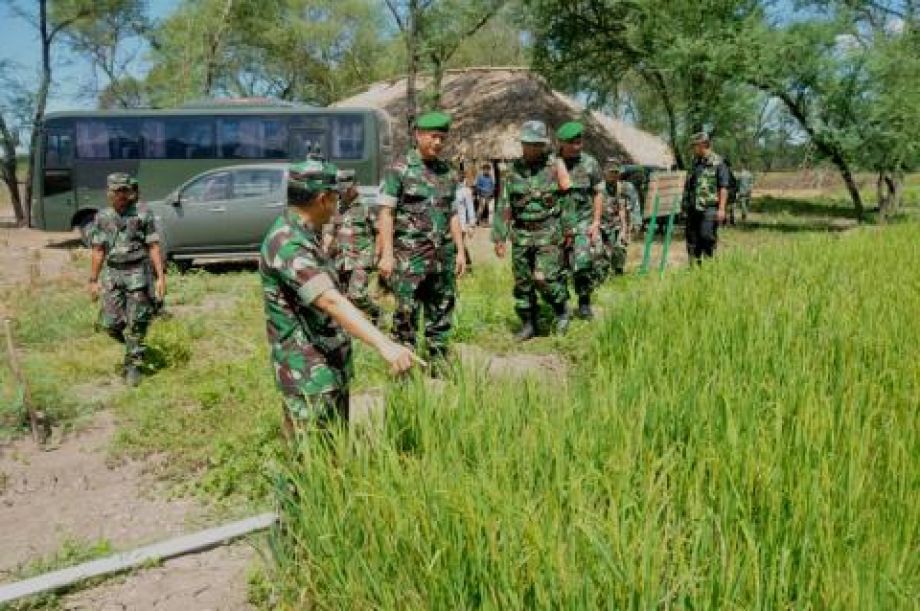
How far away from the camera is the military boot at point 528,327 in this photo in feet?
19.5

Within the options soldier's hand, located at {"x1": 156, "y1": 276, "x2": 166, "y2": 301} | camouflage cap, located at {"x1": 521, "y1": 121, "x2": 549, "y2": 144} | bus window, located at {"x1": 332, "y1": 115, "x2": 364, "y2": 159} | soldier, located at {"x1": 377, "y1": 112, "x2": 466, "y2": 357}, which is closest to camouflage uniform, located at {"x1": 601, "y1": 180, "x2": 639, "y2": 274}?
camouflage cap, located at {"x1": 521, "y1": 121, "x2": 549, "y2": 144}

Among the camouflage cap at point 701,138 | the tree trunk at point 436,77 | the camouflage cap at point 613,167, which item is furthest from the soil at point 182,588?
the tree trunk at point 436,77

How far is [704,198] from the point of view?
25.8ft

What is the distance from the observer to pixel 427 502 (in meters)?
1.92

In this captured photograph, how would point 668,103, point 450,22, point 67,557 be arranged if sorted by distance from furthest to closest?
point 450,22, point 668,103, point 67,557

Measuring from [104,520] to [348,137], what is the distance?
12.8 m

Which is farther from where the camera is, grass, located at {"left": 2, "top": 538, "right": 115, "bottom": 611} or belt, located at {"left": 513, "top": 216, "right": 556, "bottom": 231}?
belt, located at {"left": 513, "top": 216, "right": 556, "bottom": 231}

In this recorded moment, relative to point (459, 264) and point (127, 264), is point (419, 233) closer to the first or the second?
point (459, 264)

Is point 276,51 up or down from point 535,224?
up

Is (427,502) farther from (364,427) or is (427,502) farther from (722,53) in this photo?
(722,53)

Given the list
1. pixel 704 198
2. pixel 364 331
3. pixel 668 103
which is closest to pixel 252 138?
pixel 704 198

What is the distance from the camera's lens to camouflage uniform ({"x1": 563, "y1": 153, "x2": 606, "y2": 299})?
20.9 ft

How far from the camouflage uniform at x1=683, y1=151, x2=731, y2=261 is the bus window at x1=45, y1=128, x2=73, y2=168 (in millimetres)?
12286

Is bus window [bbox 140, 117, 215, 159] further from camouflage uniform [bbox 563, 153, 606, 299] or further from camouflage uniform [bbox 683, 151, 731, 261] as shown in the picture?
camouflage uniform [bbox 563, 153, 606, 299]
